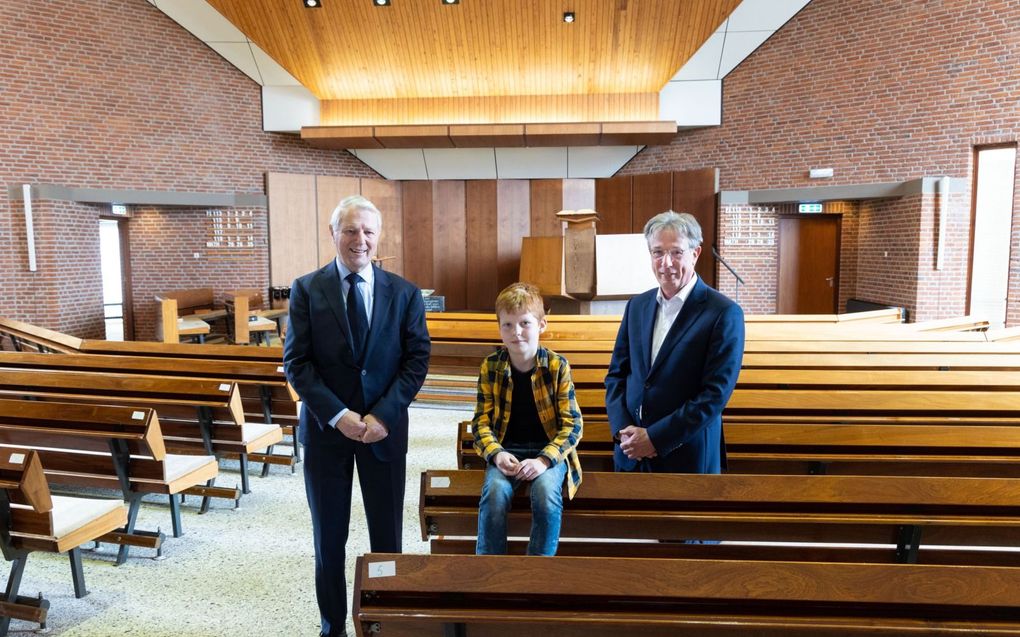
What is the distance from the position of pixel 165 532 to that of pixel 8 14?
9556 millimetres

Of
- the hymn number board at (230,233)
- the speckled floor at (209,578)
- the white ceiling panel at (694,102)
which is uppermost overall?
the white ceiling panel at (694,102)

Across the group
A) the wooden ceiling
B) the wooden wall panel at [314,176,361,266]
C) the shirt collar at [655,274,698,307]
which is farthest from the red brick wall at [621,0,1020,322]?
the shirt collar at [655,274,698,307]

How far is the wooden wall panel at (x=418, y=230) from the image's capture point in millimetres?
13156

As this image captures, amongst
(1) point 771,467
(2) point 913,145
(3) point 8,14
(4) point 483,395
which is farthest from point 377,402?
(3) point 8,14

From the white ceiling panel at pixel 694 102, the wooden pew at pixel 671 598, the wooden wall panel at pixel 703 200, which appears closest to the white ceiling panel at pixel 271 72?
the white ceiling panel at pixel 694 102

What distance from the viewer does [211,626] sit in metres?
2.35

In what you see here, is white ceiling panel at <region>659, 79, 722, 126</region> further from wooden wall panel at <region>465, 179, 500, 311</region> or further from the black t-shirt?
the black t-shirt

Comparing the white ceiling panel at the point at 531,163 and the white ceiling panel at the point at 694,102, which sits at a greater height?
the white ceiling panel at the point at 694,102

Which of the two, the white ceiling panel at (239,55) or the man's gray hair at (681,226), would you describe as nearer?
the man's gray hair at (681,226)

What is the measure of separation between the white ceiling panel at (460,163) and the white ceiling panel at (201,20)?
3.74 metres

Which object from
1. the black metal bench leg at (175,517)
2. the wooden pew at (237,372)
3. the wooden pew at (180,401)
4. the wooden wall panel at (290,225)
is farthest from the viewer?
the wooden wall panel at (290,225)

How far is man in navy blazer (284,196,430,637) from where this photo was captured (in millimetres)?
2109

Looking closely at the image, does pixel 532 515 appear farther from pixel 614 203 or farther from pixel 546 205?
pixel 546 205

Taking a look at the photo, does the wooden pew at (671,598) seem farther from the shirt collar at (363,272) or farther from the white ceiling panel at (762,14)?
the white ceiling panel at (762,14)
